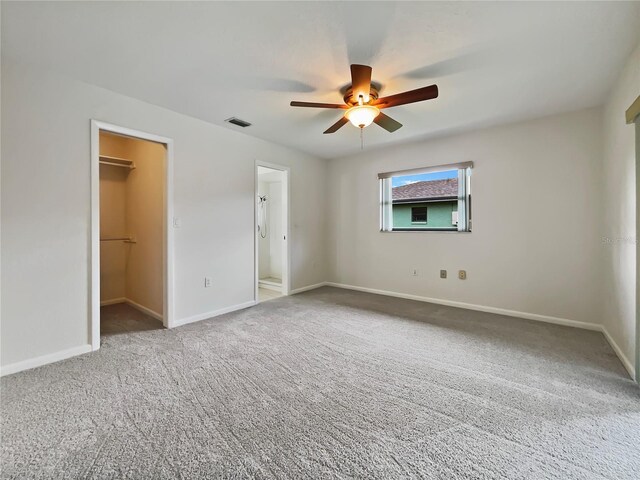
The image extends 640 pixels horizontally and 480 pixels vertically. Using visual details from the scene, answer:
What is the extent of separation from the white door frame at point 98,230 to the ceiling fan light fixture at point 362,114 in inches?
81.4

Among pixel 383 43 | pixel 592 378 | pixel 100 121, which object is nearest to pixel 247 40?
pixel 383 43

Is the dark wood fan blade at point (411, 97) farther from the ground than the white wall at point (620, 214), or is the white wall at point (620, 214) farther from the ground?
the dark wood fan blade at point (411, 97)

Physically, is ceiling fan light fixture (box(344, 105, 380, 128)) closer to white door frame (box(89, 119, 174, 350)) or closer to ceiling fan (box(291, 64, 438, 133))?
ceiling fan (box(291, 64, 438, 133))

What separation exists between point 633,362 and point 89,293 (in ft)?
14.9

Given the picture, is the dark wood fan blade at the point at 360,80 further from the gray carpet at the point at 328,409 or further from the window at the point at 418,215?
the window at the point at 418,215

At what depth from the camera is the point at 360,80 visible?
2.08 metres

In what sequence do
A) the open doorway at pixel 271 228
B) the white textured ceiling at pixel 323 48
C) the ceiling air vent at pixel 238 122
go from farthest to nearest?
the open doorway at pixel 271 228 → the ceiling air vent at pixel 238 122 → the white textured ceiling at pixel 323 48

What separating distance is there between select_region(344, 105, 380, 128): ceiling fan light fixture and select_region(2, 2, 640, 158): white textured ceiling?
0.82 feet

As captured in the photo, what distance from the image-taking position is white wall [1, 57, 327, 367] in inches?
84.3

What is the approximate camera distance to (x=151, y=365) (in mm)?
2244

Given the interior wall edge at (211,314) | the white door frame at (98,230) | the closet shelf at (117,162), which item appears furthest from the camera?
the closet shelf at (117,162)

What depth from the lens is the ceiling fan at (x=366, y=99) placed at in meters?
2.05

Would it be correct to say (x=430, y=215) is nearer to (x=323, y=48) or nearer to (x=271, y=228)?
(x=323, y=48)

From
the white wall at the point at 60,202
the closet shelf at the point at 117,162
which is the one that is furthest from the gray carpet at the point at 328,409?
the closet shelf at the point at 117,162
